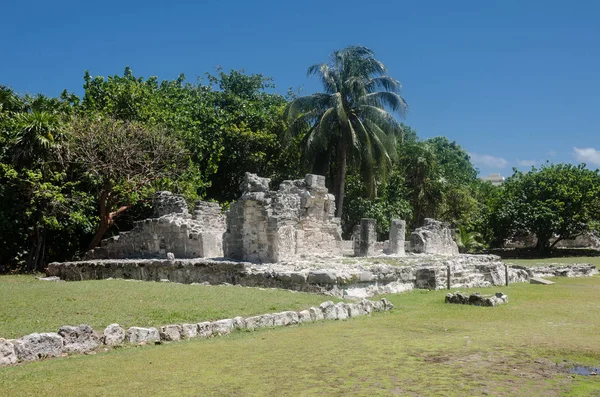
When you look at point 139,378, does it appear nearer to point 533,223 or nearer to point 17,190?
point 17,190

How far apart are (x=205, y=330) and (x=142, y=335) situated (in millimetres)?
923

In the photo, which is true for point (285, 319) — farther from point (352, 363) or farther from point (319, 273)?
point (319, 273)

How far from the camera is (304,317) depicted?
382 inches

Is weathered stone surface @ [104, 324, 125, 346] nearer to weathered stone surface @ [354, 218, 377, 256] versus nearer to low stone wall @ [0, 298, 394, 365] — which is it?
low stone wall @ [0, 298, 394, 365]

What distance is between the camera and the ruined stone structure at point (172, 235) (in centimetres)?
1895

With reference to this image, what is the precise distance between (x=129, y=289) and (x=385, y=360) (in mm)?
7083

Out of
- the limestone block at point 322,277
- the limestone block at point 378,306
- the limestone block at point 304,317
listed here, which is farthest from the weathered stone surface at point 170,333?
the limestone block at point 322,277

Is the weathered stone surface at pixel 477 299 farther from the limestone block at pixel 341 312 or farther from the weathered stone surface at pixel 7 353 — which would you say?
the weathered stone surface at pixel 7 353

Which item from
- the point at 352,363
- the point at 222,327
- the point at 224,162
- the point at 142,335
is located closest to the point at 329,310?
the point at 222,327

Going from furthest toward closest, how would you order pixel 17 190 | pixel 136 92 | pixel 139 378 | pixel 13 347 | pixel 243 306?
1. pixel 136 92
2. pixel 17 190
3. pixel 243 306
4. pixel 13 347
5. pixel 139 378

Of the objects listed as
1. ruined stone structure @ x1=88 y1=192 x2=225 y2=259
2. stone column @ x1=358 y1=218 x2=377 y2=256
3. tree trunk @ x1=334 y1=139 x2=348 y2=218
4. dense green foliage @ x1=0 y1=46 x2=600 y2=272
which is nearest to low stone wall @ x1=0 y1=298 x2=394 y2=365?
ruined stone structure @ x1=88 y1=192 x2=225 y2=259

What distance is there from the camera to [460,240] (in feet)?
110

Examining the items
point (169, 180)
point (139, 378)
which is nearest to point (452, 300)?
point (139, 378)

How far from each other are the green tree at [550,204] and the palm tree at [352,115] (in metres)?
9.32
